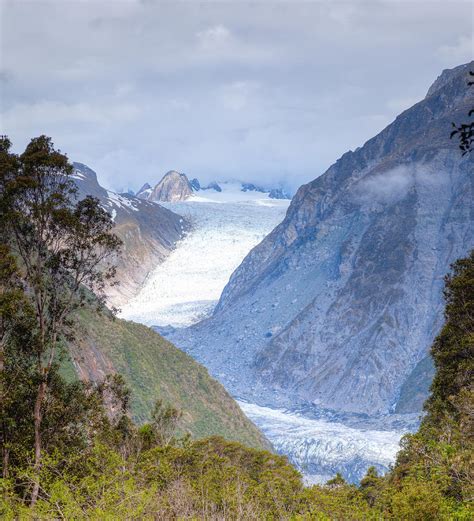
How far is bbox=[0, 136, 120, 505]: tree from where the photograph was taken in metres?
30.3

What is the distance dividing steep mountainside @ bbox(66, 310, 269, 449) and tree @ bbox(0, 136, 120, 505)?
5846cm

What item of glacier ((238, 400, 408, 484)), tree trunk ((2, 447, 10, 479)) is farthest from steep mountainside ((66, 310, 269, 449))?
tree trunk ((2, 447, 10, 479))

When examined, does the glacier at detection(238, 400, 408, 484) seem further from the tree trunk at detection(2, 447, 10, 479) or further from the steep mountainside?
the tree trunk at detection(2, 447, 10, 479)

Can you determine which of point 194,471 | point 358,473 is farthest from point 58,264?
point 358,473

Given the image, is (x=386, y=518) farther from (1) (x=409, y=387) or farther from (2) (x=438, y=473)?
(1) (x=409, y=387)

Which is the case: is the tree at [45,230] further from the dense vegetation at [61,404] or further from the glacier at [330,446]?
the glacier at [330,446]

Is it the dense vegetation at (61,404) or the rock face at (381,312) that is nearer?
the dense vegetation at (61,404)

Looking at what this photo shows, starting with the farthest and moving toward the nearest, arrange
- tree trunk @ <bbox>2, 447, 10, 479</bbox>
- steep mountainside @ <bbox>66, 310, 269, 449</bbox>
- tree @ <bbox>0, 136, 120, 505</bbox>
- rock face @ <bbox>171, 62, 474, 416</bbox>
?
1. rock face @ <bbox>171, 62, 474, 416</bbox>
2. steep mountainside @ <bbox>66, 310, 269, 449</bbox>
3. tree @ <bbox>0, 136, 120, 505</bbox>
4. tree trunk @ <bbox>2, 447, 10, 479</bbox>

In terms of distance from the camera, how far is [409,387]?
158625mm

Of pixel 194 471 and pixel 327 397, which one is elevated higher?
pixel 194 471

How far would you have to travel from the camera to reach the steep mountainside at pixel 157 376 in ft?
316

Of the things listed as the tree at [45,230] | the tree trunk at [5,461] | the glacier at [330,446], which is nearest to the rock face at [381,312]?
the glacier at [330,446]

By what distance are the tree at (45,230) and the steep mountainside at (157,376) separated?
192 feet

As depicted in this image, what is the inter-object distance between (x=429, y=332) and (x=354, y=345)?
1674cm
